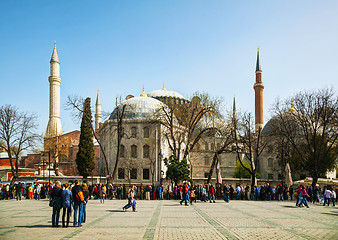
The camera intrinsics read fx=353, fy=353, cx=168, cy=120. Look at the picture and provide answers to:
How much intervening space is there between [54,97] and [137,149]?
23.1 meters

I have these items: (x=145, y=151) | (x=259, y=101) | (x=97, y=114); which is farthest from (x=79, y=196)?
(x=97, y=114)

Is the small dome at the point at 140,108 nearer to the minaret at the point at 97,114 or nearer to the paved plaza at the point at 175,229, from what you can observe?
the paved plaza at the point at 175,229

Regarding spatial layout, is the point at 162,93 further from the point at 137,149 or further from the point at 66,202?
the point at 66,202

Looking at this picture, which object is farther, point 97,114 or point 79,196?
point 97,114

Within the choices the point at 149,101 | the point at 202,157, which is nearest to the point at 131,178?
the point at 149,101

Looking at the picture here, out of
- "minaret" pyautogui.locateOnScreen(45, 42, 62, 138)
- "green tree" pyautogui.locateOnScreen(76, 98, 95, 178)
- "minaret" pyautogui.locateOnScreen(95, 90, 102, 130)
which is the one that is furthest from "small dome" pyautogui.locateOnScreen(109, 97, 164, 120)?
"minaret" pyautogui.locateOnScreen(95, 90, 102, 130)

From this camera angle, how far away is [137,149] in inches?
1836

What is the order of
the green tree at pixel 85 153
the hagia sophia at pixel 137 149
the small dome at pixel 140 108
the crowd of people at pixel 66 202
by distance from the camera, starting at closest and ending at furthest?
the crowd of people at pixel 66 202 < the green tree at pixel 85 153 < the hagia sophia at pixel 137 149 < the small dome at pixel 140 108

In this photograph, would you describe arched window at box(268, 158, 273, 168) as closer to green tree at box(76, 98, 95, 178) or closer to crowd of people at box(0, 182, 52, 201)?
green tree at box(76, 98, 95, 178)

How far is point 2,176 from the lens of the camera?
158 feet

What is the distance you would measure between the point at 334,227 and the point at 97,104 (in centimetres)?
8281

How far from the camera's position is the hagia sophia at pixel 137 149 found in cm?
4584

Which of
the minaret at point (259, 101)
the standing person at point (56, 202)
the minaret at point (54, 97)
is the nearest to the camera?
the standing person at point (56, 202)

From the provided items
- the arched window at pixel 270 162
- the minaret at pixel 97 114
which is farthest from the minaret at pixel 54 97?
the arched window at pixel 270 162
